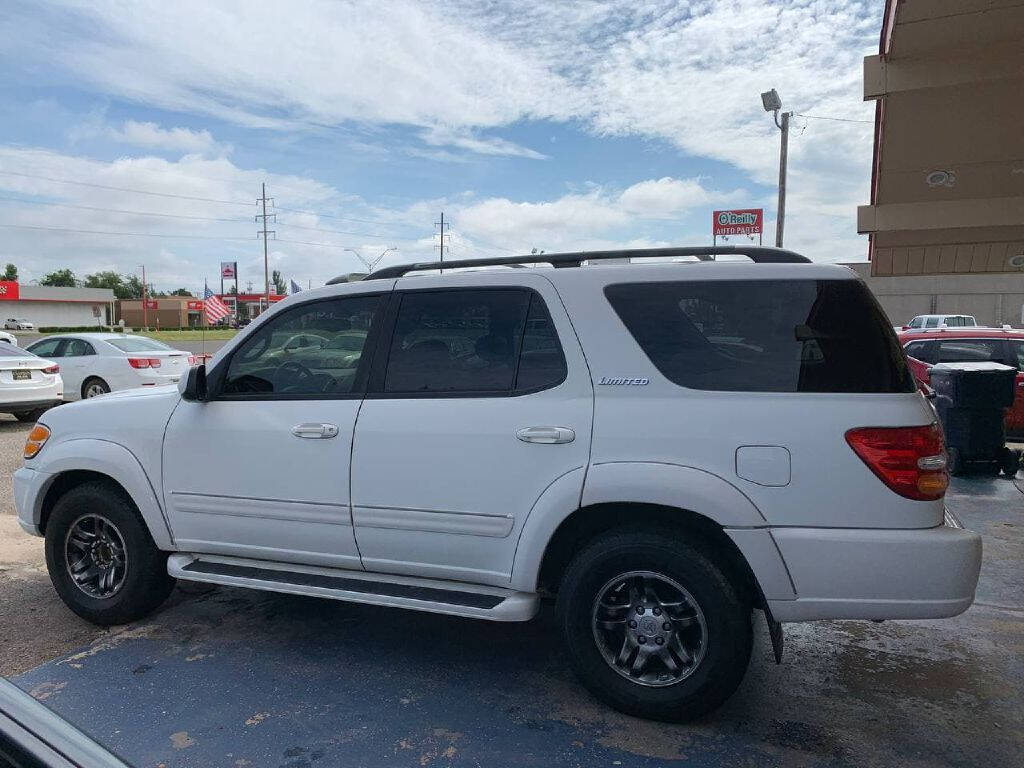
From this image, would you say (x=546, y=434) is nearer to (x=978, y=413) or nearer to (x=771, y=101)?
(x=978, y=413)

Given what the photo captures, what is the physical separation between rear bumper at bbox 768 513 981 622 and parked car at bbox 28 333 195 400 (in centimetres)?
1245

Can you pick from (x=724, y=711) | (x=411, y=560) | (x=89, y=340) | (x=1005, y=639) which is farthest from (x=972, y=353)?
(x=89, y=340)

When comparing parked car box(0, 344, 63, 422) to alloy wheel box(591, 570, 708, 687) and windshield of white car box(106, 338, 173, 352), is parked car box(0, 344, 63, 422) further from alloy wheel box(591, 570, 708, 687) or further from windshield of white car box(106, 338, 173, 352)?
alloy wheel box(591, 570, 708, 687)

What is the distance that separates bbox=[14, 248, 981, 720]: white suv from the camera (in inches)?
118

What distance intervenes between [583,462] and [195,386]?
209 cm

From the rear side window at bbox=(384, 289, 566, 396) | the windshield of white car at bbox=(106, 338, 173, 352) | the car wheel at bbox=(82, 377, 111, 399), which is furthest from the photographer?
the windshield of white car at bbox=(106, 338, 173, 352)

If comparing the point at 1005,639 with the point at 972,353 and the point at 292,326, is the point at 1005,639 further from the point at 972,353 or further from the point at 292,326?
the point at 972,353

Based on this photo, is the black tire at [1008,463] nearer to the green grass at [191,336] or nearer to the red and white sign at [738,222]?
the red and white sign at [738,222]

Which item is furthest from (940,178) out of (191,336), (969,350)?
(191,336)

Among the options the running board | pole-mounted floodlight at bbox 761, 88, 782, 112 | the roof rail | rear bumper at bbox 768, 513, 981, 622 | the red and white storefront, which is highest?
pole-mounted floodlight at bbox 761, 88, 782, 112

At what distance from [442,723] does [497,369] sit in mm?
1536

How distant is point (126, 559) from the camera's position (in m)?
4.24

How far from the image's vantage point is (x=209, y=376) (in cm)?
408

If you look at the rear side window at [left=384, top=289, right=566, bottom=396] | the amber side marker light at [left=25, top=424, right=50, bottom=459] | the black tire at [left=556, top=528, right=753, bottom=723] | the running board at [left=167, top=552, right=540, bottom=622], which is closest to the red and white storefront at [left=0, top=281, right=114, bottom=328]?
the amber side marker light at [left=25, top=424, right=50, bottom=459]
